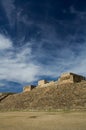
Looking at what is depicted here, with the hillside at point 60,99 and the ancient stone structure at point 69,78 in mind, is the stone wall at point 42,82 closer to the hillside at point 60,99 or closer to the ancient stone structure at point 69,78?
the ancient stone structure at point 69,78

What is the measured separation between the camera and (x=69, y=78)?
35406 millimetres

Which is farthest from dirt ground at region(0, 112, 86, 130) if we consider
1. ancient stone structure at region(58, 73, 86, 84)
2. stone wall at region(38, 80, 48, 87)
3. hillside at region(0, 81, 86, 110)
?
stone wall at region(38, 80, 48, 87)

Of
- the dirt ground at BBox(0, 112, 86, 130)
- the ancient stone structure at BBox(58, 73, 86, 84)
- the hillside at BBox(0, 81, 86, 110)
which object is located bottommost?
the dirt ground at BBox(0, 112, 86, 130)

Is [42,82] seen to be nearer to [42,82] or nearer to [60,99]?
[42,82]

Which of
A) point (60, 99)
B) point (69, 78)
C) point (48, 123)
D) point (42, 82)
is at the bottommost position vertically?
point (48, 123)

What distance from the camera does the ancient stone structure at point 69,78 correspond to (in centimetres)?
3478

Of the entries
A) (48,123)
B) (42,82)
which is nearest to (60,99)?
(48,123)

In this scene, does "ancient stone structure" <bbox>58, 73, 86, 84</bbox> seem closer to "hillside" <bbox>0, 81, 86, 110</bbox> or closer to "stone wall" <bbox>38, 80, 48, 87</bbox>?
"hillside" <bbox>0, 81, 86, 110</bbox>

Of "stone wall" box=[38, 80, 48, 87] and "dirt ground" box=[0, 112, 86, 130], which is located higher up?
"stone wall" box=[38, 80, 48, 87]

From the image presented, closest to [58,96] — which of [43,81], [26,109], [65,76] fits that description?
[26,109]

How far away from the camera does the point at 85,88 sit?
2827cm

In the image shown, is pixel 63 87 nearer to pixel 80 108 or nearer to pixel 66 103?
pixel 66 103

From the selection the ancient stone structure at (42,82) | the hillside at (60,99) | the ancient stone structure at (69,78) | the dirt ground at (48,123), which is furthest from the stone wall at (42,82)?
the dirt ground at (48,123)

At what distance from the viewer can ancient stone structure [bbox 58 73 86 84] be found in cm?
3478
